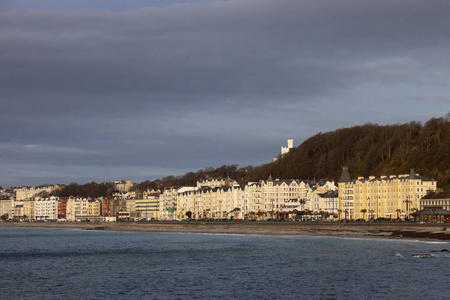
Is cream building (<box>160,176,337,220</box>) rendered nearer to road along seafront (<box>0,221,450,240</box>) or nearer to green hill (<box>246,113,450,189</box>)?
green hill (<box>246,113,450,189</box>)

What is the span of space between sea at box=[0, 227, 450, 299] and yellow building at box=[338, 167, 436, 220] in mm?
59307

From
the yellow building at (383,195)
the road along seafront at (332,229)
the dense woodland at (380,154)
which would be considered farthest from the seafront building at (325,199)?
the road along seafront at (332,229)

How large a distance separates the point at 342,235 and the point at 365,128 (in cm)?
10940

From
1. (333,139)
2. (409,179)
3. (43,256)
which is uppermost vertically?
(333,139)

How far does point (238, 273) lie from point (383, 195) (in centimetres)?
9183

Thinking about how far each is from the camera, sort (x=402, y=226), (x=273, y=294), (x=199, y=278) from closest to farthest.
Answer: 1. (x=273, y=294)
2. (x=199, y=278)
3. (x=402, y=226)

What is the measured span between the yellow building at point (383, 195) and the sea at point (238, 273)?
2335 inches

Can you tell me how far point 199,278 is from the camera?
45000 millimetres

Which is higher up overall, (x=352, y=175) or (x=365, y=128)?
(x=365, y=128)

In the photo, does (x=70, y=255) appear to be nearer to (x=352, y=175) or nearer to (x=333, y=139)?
(x=352, y=175)

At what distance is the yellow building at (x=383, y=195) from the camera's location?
128 m

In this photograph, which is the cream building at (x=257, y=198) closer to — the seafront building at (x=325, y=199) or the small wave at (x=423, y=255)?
the seafront building at (x=325, y=199)

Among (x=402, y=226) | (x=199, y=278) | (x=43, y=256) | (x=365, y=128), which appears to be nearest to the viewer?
(x=199, y=278)

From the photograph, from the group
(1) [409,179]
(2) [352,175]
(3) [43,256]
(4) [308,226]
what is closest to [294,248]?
(3) [43,256]
